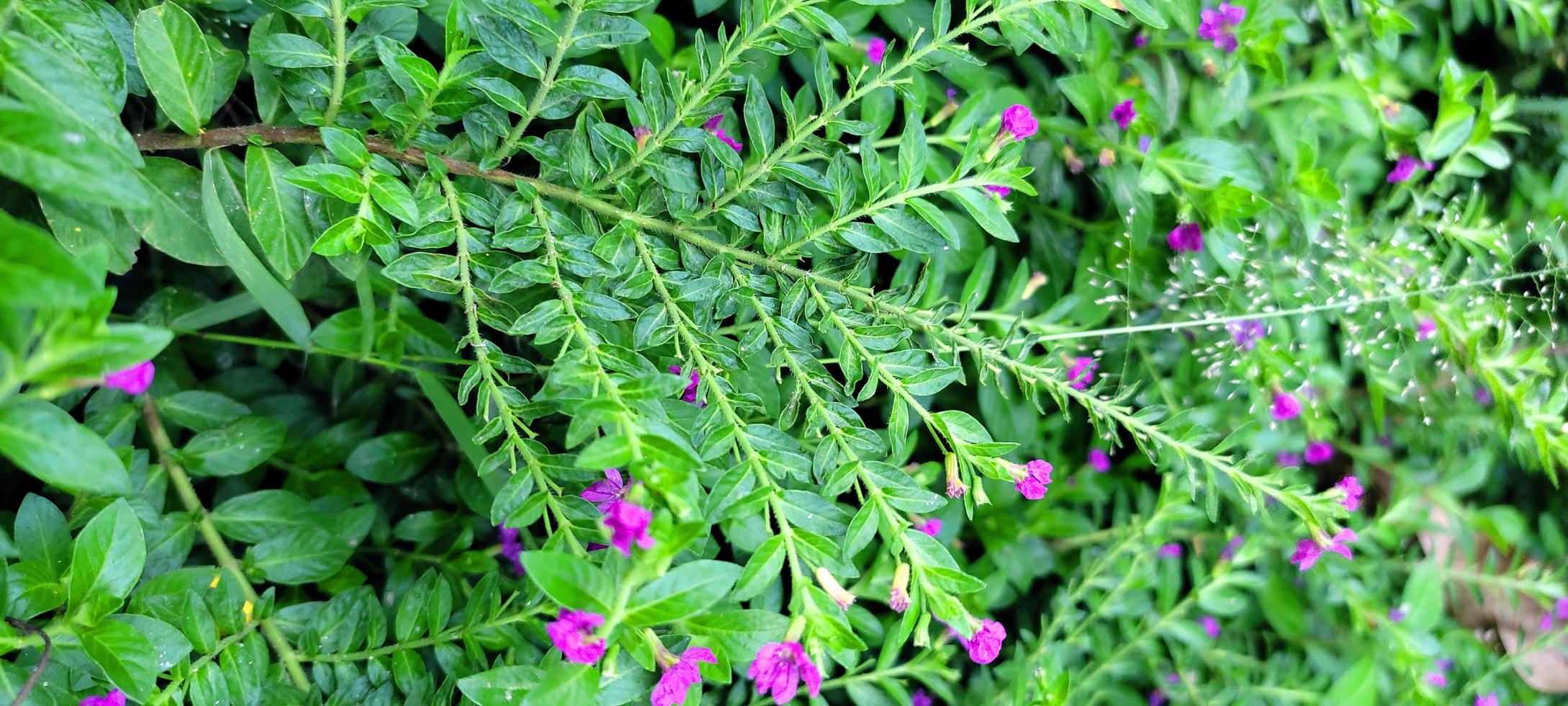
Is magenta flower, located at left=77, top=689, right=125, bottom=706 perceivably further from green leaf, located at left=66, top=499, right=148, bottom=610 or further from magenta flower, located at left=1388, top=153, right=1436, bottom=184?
magenta flower, located at left=1388, top=153, right=1436, bottom=184

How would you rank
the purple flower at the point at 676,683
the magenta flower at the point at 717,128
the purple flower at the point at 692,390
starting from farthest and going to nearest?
the magenta flower at the point at 717,128 → the purple flower at the point at 692,390 → the purple flower at the point at 676,683

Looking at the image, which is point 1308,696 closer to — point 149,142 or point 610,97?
point 610,97

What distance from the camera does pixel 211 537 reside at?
1.33 meters

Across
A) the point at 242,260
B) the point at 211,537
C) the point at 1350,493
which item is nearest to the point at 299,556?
the point at 211,537

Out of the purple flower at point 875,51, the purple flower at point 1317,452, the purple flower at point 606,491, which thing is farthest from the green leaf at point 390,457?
the purple flower at point 1317,452

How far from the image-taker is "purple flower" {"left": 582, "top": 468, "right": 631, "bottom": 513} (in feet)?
3.57

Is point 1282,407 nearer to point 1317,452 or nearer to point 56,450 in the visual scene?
point 1317,452

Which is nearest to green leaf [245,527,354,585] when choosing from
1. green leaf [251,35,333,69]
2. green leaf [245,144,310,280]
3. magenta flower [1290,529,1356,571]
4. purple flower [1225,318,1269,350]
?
green leaf [245,144,310,280]

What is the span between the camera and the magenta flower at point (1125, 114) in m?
1.64

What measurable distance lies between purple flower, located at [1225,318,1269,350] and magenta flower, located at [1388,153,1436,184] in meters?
0.40

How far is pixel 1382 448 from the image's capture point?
2148 millimetres

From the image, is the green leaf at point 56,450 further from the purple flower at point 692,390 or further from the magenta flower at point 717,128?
the magenta flower at point 717,128

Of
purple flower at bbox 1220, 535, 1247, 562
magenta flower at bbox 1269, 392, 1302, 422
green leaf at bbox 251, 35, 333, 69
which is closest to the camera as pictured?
green leaf at bbox 251, 35, 333, 69

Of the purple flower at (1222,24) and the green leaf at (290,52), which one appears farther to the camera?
the purple flower at (1222,24)
